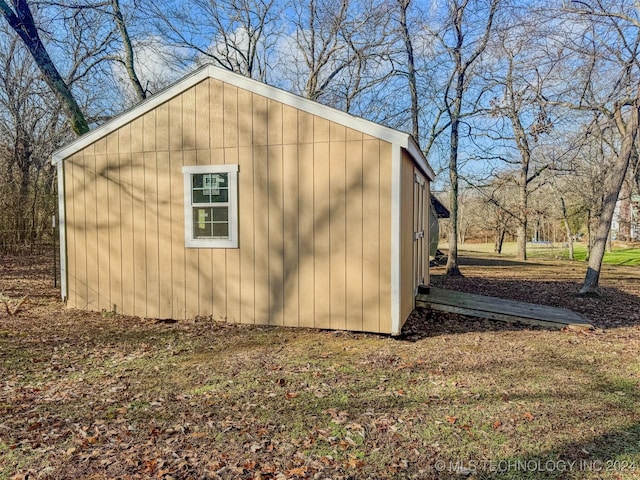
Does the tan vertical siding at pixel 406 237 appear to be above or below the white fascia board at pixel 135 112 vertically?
below

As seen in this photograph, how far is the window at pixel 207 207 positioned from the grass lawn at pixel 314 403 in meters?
1.34

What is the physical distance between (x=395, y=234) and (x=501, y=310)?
233cm

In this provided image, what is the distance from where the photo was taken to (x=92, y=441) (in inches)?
113

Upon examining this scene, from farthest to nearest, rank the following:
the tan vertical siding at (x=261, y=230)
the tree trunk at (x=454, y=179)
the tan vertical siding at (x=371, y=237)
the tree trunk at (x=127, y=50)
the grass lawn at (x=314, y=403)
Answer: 1. the tree trunk at (x=454, y=179)
2. the tree trunk at (x=127, y=50)
3. the tan vertical siding at (x=261, y=230)
4. the tan vertical siding at (x=371, y=237)
5. the grass lawn at (x=314, y=403)

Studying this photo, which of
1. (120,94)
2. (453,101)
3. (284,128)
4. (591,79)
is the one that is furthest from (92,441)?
(120,94)

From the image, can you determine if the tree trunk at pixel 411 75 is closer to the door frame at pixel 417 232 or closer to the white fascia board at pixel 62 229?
the door frame at pixel 417 232

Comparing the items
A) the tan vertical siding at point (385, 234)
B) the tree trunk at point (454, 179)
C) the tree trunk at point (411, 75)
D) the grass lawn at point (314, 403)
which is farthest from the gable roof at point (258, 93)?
the tree trunk at point (411, 75)

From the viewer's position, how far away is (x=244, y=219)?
243 inches

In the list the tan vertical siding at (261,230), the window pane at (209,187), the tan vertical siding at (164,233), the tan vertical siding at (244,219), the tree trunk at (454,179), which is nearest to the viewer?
the tan vertical siding at (244,219)

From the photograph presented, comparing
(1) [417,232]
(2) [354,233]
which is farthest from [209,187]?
(1) [417,232]

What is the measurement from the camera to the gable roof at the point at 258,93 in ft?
→ 17.8

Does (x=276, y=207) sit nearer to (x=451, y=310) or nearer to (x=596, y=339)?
(x=451, y=310)

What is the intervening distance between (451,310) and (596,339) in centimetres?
195

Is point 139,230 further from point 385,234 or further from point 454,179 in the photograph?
point 454,179
